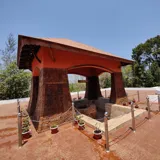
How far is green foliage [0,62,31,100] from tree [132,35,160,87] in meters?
21.0

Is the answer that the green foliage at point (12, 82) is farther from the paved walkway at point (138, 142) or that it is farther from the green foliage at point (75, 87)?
the paved walkway at point (138, 142)

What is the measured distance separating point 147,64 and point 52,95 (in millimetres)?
23685

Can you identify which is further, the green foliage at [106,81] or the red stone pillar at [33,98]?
the green foliage at [106,81]

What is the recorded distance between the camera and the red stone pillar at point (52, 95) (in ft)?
13.7

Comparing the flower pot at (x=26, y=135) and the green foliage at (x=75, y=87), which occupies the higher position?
the green foliage at (x=75, y=87)

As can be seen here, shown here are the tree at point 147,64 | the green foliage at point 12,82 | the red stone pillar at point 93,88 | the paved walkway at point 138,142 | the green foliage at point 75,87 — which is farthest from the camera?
the green foliage at point 75,87

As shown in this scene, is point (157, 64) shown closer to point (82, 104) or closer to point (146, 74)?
point (146, 74)

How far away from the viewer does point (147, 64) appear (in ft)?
70.1

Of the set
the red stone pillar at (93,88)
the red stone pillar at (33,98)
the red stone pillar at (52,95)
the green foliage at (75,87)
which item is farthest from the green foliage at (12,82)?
the red stone pillar at (52,95)

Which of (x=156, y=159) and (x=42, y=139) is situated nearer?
(x=156, y=159)

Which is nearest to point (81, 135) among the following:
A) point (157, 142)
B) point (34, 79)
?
point (157, 142)

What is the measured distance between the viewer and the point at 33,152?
9.09ft

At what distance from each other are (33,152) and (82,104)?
6.50 metres

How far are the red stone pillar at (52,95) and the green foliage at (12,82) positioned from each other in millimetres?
11854
